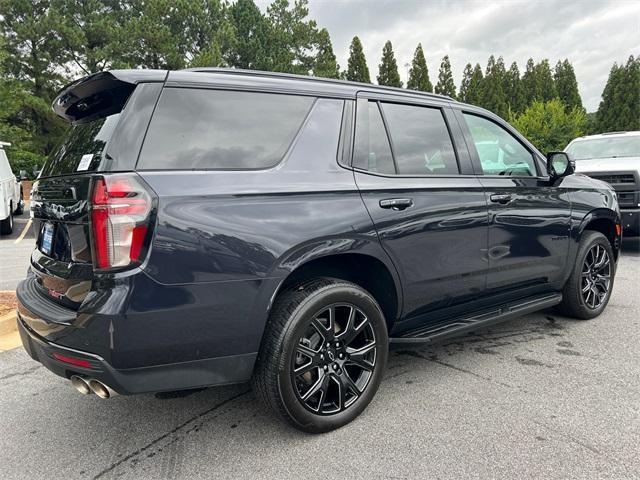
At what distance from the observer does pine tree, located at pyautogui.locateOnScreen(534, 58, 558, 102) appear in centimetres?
3825

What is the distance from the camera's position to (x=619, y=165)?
8055 mm

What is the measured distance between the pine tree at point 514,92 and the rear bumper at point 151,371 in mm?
39111

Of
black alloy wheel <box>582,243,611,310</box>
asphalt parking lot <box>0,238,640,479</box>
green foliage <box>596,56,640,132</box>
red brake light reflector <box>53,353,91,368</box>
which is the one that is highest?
green foliage <box>596,56,640,132</box>

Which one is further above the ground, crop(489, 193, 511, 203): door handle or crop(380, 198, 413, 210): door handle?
crop(380, 198, 413, 210): door handle

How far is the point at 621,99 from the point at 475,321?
38138 mm

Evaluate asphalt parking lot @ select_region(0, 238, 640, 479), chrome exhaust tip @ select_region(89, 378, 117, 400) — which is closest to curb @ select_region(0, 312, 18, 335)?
asphalt parking lot @ select_region(0, 238, 640, 479)

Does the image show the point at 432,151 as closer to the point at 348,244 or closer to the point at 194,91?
the point at 348,244

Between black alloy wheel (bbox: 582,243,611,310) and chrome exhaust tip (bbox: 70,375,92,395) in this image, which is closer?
chrome exhaust tip (bbox: 70,375,92,395)

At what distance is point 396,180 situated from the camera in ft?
9.53

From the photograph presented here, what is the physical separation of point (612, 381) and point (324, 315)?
81.9 inches

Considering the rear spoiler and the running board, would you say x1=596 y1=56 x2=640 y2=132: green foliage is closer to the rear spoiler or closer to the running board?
the running board

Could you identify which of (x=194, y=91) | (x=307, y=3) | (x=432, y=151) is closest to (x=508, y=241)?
(x=432, y=151)

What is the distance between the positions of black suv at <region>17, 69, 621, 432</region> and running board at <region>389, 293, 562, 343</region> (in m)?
0.02

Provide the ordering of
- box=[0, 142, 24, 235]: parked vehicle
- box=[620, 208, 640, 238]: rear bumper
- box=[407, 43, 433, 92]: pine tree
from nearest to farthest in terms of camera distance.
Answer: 1. box=[620, 208, 640, 238]: rear bumper
2. box=[0, 142, 24, 235]: parked vehicle
3. box=[407, 43, 433, 92]: pine tree
